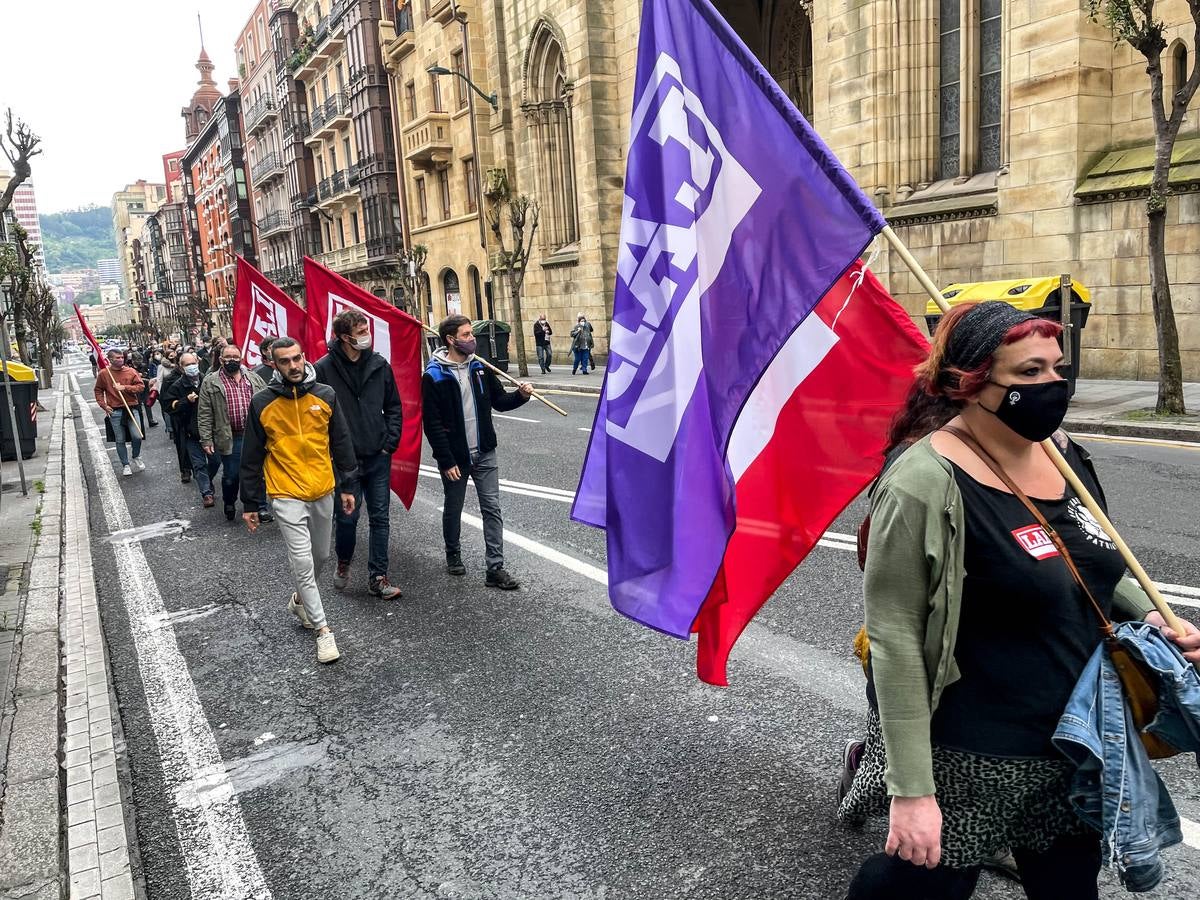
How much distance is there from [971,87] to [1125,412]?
8.55 metres

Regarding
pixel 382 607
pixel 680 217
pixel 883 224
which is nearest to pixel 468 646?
pixel 382 607

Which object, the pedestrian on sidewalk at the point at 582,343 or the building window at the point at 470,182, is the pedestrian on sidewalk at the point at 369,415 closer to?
the pedestrian on sidewalk at the point at 582,343

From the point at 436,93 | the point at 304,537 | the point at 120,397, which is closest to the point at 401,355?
the point at 304,537

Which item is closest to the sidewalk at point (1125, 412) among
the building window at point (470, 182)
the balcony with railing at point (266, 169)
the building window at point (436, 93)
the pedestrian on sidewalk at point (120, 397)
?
the pedestrian on sidewalk at point (120, 397)

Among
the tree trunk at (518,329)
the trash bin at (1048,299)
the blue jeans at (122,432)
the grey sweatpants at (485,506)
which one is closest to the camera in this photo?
the grey sweatpants at (485,506)

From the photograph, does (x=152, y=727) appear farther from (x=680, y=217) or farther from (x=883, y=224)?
(x=883, y=224)

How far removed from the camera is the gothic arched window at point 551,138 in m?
30.1

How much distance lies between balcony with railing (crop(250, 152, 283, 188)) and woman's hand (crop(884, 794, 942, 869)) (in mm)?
69891

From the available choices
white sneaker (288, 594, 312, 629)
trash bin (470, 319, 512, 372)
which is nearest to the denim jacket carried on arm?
white sneaker (288, 594, 312, 629)

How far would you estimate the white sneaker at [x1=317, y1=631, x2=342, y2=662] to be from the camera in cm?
538

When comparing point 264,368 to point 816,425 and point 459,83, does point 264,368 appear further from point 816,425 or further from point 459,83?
point 459,83

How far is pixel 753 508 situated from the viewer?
3062mm

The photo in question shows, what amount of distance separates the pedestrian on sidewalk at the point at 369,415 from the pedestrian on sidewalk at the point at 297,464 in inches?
18.6

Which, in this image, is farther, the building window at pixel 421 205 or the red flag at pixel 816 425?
the building window at pixel 421 205
